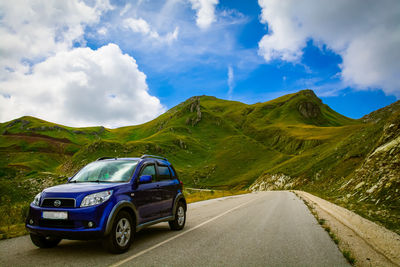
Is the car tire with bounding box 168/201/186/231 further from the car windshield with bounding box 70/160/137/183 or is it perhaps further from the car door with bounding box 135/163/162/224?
the car windshield with bounding box 70/160/137/183

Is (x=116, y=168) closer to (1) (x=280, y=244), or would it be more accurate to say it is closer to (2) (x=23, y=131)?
(1) (x=280, y=244)

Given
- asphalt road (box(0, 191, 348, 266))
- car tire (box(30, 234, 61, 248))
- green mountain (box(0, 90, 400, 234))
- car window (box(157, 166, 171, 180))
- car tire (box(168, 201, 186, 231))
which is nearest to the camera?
asphalt road (box(0, 191, 348, 266))

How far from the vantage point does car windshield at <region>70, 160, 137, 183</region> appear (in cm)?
663

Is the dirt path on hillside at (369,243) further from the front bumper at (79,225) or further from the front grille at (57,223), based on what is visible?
the front grille at (57,223)

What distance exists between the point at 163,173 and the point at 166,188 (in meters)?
0.52

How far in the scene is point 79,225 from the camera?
5.20 meters

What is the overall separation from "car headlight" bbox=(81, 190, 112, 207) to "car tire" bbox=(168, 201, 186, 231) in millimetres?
3350

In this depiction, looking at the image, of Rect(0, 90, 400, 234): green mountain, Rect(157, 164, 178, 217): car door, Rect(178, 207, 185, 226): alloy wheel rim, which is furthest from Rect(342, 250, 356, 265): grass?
Rect(178, 207, 185, 226): alloy wheel rim

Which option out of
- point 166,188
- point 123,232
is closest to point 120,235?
point 123,232

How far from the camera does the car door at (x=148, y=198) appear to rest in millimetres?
6527

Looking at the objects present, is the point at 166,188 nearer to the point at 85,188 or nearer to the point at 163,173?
the point at 163,173

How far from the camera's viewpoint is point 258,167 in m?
111

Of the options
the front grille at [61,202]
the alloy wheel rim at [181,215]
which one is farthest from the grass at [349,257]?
the front grille at [61,202]

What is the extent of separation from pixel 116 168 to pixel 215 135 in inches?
6554
